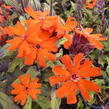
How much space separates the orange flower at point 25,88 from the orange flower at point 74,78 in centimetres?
13

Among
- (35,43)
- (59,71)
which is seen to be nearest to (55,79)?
(59,71)

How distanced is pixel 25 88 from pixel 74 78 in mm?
216

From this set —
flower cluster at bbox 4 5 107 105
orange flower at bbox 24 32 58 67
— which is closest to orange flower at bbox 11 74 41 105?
flower cluster at bbox 4 5 107 105

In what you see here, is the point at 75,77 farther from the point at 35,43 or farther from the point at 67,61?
the point at 35,43

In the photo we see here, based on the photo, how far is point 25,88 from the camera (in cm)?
103

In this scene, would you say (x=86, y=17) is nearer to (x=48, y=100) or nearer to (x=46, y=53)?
(x=48, y=100)

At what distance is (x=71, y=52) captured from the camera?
1.02 metres

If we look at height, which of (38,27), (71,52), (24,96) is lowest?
(24,96)

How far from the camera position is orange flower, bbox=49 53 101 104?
903 millimetres

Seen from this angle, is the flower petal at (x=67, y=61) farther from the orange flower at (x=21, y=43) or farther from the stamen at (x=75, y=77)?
the orange flower at (x=21, y=43)

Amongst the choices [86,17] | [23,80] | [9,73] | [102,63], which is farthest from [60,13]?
[23,80]

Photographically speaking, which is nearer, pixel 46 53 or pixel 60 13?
pixel 46 53

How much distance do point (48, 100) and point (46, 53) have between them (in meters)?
0.31

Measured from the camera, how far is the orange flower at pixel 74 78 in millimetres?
903
